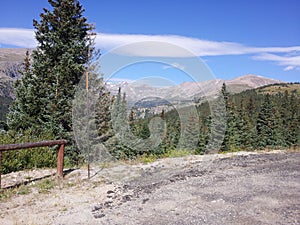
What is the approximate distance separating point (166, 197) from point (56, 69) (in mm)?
11814

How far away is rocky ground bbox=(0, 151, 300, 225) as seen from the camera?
4.26 m

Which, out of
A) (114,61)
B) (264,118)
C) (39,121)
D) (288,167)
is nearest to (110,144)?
(39,121)

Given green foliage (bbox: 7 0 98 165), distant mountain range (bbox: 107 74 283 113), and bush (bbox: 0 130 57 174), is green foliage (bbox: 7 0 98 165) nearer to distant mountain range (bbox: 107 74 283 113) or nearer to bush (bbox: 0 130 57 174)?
bush (bbox: 0 130 57 174)

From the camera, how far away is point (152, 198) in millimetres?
5305

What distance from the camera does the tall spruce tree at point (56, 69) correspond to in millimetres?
14594

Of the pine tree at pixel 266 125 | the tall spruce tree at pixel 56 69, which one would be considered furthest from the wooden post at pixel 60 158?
the pine tree at pixel 266 125

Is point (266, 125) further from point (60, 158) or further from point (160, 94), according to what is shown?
point (60, 158)

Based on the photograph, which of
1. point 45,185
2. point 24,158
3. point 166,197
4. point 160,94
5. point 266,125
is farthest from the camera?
point 266,125

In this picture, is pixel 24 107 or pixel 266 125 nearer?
pixel 24 107

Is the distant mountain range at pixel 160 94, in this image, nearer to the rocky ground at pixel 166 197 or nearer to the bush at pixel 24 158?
the rocky ground at pixel 166 197

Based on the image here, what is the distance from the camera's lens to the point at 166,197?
5.30 meters

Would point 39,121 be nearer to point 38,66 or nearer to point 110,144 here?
point 38,66

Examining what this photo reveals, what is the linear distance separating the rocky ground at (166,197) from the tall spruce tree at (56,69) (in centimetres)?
714

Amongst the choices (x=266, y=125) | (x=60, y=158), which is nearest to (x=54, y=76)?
(x=60, y=158)
